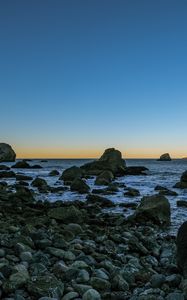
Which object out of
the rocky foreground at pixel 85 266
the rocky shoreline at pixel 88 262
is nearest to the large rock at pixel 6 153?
the rocky shoreline at pixel 88 262

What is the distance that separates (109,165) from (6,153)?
68.0 metres

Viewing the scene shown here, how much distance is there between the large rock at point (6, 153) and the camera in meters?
119

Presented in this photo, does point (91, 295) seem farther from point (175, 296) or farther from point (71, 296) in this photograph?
point (175, 296)

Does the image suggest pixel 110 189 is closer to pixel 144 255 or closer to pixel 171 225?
pixel 171 225

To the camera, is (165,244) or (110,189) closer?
(165,244)

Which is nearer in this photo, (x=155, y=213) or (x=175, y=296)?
(x=175, y=296)

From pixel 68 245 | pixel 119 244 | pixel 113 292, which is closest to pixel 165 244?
pixel 119 244

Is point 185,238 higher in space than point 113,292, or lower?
higher

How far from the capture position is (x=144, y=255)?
29.5 feet

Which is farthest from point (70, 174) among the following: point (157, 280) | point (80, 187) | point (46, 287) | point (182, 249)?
point (46, 287)

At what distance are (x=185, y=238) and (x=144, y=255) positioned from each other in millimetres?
2159

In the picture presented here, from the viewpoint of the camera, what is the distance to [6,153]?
392 ft

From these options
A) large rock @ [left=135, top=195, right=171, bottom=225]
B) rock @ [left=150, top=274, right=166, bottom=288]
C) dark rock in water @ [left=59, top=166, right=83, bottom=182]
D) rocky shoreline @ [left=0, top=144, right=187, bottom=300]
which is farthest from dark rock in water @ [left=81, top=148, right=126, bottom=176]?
rock @ [left=150, top=274, right=166, bottom=288]

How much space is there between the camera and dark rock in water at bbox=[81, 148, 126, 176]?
56928 millimetres
